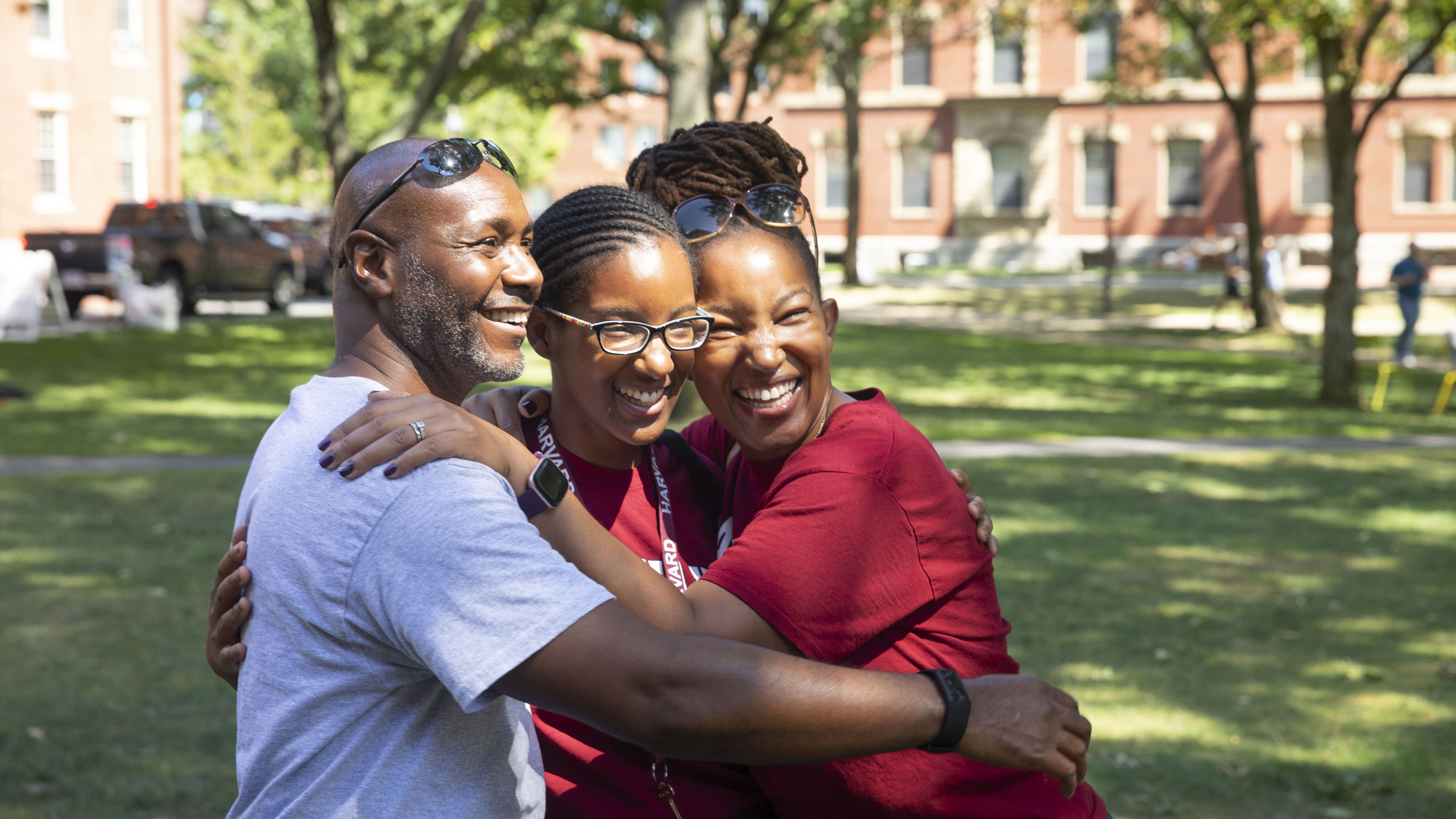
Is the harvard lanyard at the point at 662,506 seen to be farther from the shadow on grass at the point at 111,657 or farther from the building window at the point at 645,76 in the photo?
the building window at the point at 645,76

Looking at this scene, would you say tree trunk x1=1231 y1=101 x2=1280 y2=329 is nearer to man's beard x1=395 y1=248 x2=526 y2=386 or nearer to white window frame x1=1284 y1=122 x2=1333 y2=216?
white window frame x1=1284 y1=122 x2=1333 y2=216

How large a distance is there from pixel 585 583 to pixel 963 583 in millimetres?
890

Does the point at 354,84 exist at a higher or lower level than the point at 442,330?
higher

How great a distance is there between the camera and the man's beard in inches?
80.6

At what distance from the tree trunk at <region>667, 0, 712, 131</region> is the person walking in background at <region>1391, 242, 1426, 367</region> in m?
12.1

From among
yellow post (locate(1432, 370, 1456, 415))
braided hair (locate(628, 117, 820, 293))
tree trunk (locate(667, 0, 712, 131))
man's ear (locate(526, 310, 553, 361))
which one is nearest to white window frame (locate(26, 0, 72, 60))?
tree trunk (locate(667, 0, 712, 131))

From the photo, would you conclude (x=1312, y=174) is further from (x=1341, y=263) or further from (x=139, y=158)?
(x=139, y=158)

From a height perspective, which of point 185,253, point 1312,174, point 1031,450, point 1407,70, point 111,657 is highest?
point 1312,174

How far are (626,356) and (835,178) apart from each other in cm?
4904

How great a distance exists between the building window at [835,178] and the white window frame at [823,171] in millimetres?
22

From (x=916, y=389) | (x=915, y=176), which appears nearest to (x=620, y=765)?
(x=916, y=389)

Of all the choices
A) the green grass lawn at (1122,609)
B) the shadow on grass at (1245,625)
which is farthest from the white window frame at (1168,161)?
the shadow on grass at (1245,625)

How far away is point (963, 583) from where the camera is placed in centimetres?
231

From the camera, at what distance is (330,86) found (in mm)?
18328
